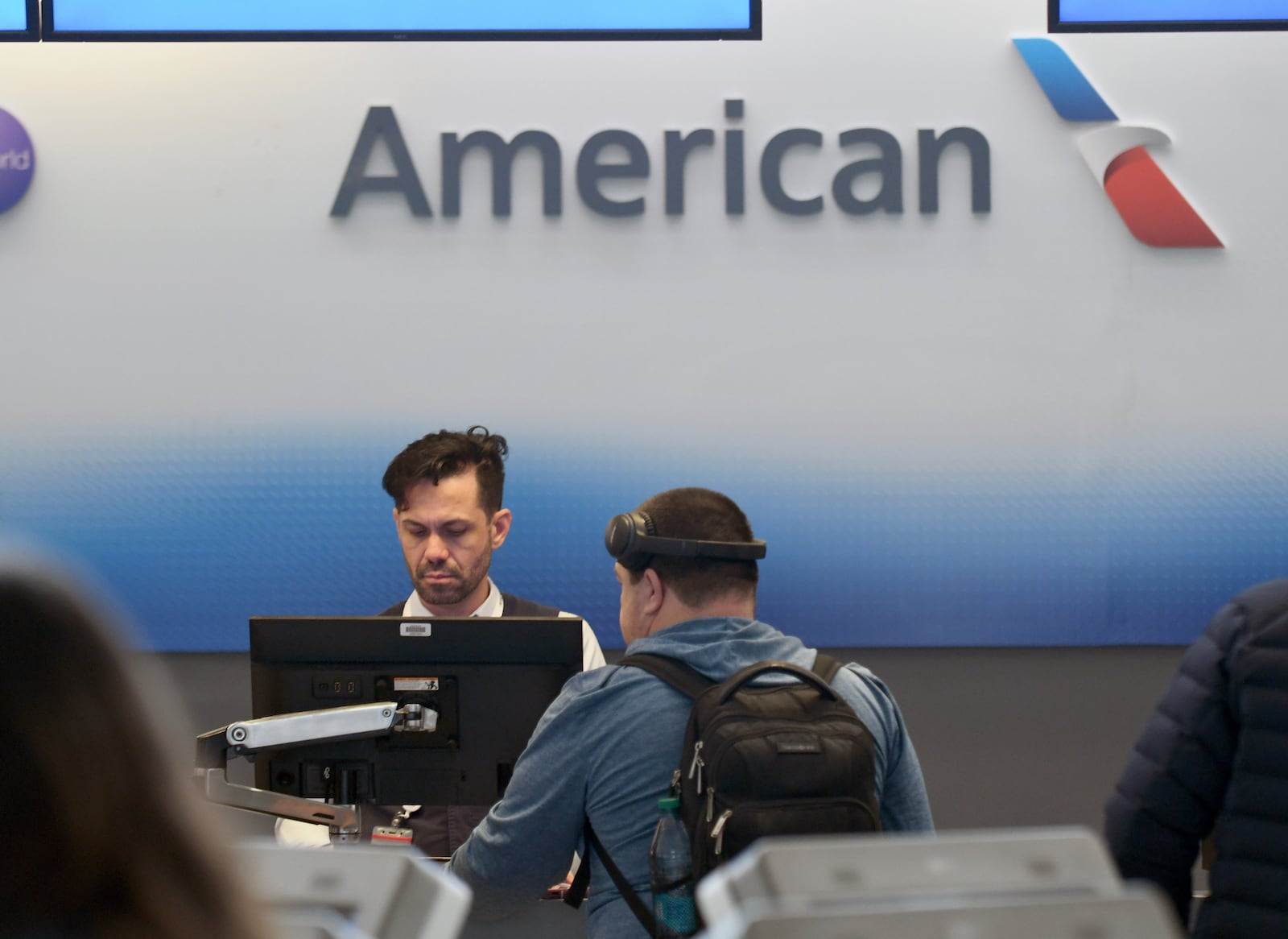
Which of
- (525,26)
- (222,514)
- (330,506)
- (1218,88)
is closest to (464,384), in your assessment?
(330,506)

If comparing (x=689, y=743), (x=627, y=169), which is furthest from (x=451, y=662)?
(x=627, y=169)

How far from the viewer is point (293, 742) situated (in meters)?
2.50

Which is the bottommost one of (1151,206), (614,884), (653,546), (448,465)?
(614,884)

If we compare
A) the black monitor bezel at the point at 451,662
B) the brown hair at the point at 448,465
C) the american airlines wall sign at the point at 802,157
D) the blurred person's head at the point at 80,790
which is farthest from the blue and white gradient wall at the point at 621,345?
the blurred person's head at the point at 80,790

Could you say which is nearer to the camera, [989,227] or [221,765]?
[221,765]

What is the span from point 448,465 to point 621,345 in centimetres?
70

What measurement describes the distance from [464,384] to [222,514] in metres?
0.83

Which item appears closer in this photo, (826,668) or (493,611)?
(826,668)

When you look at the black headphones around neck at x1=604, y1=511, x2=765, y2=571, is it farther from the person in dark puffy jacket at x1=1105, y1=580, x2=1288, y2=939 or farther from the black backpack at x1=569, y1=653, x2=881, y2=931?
the person in dark puffy jacket at x1=1105, y1=580, x2=1288, y2=939

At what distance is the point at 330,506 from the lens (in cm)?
395

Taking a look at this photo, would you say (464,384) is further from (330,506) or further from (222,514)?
(222,514)

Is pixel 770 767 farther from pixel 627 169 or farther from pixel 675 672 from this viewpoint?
pixel 627 169

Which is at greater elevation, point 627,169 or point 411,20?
point 411,20

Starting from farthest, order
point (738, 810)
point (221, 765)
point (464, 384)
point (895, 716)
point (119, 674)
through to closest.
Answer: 1. point (464, 384)
2. point (221, 765)
3. point (895, 716)
4. point (738, 810)
5. point (119, 674)
